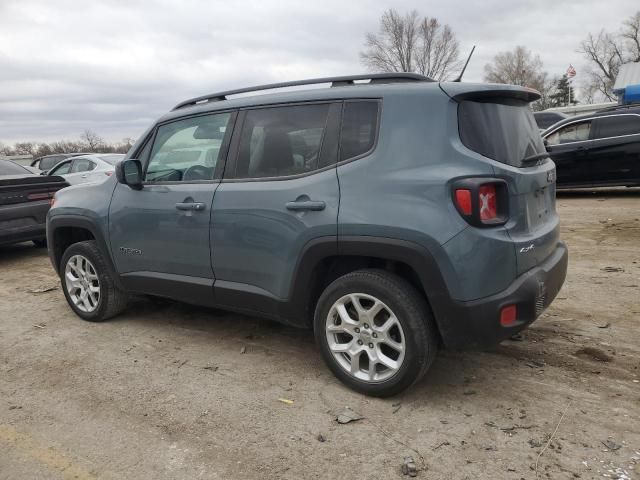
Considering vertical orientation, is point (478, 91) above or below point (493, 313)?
above

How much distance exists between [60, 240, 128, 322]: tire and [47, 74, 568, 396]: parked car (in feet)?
2.50

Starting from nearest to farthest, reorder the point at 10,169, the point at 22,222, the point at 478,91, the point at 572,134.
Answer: the point at 478,91 < the point at 22,222 < the point at 10,169 < the point at 572,134

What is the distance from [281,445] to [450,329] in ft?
3.53

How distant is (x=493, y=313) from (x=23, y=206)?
6.88m

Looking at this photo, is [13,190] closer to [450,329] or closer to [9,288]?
[9,288]

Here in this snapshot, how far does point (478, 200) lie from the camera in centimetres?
264

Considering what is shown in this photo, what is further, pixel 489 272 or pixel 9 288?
pixel 9 288

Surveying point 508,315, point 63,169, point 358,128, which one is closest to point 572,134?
point 358,128

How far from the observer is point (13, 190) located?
7227 millimetres

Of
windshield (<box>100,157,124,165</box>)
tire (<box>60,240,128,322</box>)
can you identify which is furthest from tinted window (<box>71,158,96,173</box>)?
tire (<box>60,240,128,322</box>)

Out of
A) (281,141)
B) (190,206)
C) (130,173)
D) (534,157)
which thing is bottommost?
(190,206)

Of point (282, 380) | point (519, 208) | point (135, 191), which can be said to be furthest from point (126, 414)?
point (519, 208)

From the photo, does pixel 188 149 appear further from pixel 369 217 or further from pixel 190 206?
pixel 369 217

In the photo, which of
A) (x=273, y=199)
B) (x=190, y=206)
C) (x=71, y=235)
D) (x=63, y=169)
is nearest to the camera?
(x=273, y=199)
